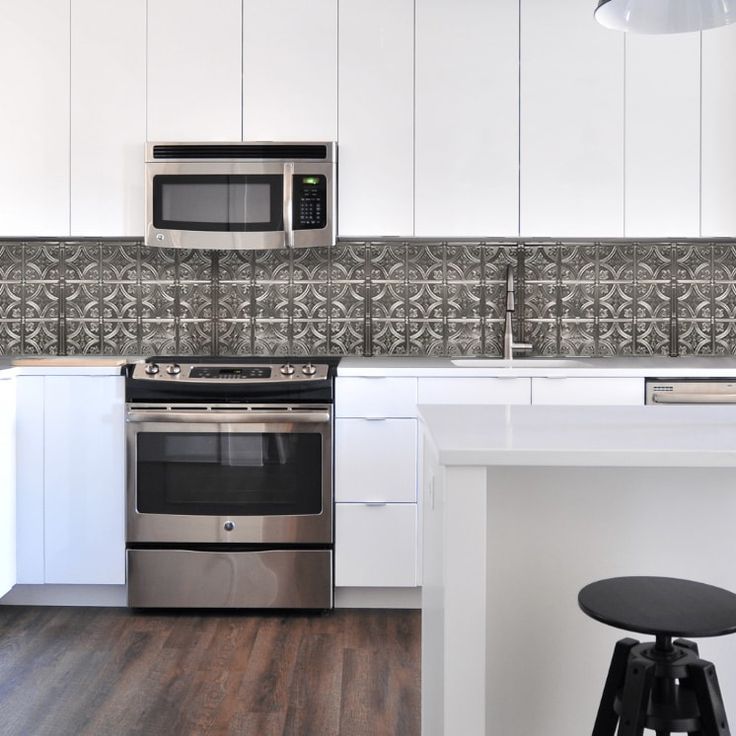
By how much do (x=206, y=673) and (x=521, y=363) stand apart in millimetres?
1639

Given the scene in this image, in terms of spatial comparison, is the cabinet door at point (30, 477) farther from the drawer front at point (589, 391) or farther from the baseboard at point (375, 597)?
the drawer front at point (589, 391)

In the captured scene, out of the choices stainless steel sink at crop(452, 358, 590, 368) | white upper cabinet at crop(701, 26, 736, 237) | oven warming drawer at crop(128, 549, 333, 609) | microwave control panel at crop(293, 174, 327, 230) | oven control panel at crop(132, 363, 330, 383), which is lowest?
oven warming drawer at crop(128, 549, 333, 609)

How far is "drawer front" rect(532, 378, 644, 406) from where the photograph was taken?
334 centimetres

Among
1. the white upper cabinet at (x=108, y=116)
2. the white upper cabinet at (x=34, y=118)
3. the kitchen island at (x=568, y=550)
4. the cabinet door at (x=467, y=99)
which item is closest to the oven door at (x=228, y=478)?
the white upper cabinet at (x=108, y=116)

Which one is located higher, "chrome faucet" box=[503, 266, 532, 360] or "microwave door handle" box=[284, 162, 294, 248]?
"microwave door handle" box=[284, 162, 294, 248]

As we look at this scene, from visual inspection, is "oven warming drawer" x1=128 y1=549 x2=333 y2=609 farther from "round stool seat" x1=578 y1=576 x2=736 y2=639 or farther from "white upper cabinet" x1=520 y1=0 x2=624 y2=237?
"round stool seat" x1=578 y1=576 x2=736 y2=639

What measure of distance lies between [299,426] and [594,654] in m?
1.69

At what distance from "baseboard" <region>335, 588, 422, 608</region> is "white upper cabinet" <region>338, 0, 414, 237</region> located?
1.45 meters

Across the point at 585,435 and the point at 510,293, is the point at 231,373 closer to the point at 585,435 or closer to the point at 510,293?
the point at 510,293

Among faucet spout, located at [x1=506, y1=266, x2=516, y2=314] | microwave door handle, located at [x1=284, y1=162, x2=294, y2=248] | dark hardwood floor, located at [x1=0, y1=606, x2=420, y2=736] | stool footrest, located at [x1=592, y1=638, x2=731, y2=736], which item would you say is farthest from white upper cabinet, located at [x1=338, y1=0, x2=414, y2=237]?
stool footrest, located at [x1=592, y1=638, x2=731, y2=736]

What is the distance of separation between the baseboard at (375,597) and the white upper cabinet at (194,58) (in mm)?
1843

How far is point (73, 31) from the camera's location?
11.6 ft

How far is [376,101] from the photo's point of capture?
11.7ft

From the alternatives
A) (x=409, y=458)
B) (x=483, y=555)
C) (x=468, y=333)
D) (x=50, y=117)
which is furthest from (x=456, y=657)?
(x=50, y=117)
